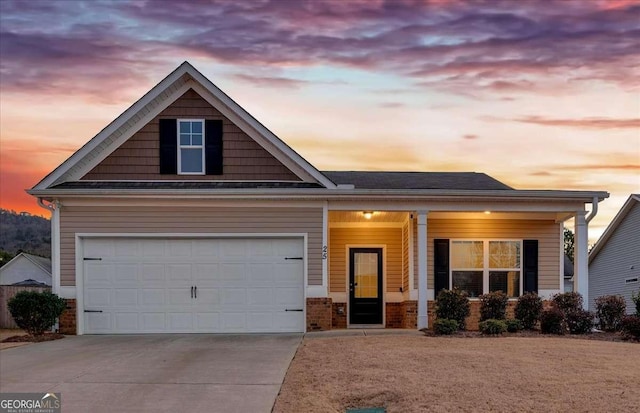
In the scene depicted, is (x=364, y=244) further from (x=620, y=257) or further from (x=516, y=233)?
(x=620, y=257)

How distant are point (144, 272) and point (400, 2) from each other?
872 centimetres

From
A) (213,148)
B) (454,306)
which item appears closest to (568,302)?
(454,306)

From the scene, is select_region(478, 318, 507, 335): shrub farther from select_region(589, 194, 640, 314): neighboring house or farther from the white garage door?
select_region(589, 194, 640, 314): neighboring house

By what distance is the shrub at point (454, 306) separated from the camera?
15.3 meters

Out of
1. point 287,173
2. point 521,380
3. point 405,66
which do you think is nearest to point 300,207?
point 287,173

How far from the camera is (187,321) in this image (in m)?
16.5

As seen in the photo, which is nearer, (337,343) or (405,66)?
(337,343)

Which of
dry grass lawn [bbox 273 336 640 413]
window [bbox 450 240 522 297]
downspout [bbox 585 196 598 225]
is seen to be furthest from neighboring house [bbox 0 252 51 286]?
downspout [bbox 585 196 598 225]

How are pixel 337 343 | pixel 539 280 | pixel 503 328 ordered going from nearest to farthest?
pixel 337 343
pixel 503 328
pixel 539 280

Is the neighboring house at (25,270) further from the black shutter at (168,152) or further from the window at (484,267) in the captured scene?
the window at (484,267)

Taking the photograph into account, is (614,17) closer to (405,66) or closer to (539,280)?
(405,66)

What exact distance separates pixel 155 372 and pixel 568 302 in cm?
915

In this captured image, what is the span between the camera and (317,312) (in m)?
16.4

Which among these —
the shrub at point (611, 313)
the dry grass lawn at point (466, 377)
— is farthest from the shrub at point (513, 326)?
the shrub at point (611, 313)
